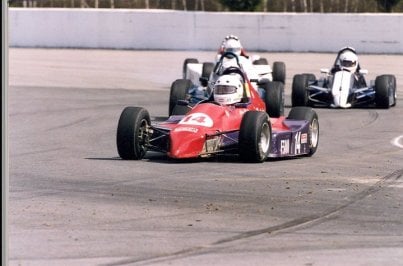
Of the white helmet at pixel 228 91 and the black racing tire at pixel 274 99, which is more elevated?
the white helmet at pixel 228 91

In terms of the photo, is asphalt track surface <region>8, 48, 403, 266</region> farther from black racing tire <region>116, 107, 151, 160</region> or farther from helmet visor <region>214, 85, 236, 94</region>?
helmet visor <region>214, 85, 236, 94</region>

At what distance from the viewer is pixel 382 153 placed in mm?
14023

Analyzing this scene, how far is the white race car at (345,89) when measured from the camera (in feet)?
68.1

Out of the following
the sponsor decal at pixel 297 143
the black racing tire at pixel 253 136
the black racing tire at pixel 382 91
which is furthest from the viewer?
the black racing tire at pixel 382 91

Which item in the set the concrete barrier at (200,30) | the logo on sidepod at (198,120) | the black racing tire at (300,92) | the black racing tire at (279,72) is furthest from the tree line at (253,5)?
the logo on sidepod at (198,120)

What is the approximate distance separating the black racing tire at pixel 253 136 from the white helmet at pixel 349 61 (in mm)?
8925

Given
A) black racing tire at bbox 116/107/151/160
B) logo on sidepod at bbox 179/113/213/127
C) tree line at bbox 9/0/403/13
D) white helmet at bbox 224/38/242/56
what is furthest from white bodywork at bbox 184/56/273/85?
tree line at bbox 9/0/403/13

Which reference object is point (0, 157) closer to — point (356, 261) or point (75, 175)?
point (356, 261)

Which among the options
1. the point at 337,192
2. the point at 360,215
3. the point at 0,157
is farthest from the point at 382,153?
the point at 0,157

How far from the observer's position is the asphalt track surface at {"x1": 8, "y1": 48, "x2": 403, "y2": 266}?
7336 mm

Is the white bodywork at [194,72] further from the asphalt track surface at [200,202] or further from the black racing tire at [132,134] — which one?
the black racing tire at [132,134]

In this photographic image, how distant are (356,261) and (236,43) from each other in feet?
50.9

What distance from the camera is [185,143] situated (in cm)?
1242

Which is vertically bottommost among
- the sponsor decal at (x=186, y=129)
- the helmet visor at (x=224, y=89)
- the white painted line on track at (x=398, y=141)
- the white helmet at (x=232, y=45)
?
the white painted line on track at (x=398, y=141)
